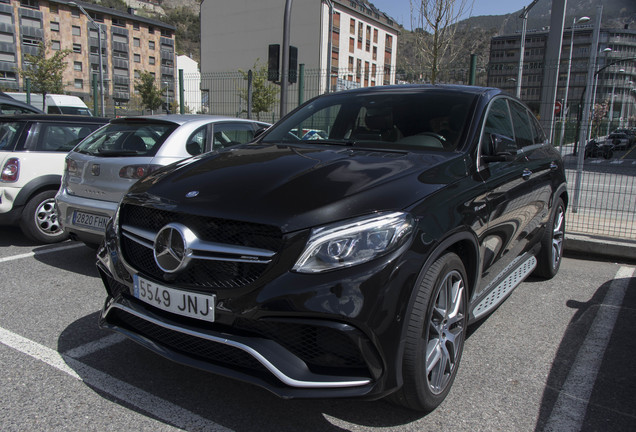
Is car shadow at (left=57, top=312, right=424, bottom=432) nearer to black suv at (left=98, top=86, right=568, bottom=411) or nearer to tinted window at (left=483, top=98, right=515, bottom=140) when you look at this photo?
black suv at (left=98, top=86, right=568, bottom=411)

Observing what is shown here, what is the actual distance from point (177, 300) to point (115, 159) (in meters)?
2.80

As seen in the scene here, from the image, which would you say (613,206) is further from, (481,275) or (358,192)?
(358,192)

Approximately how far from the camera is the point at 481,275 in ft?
9.84

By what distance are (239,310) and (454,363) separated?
126 centimetres

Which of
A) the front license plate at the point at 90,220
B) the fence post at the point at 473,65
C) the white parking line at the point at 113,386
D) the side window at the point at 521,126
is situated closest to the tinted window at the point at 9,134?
the front license plate at the point at 90,220

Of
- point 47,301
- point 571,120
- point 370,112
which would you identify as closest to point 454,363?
point 370,112

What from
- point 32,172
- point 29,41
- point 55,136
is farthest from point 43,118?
point 29,41

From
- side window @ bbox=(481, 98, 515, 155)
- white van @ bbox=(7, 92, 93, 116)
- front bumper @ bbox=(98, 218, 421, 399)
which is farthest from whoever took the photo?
white van @ bbox=(7, 92, 93, 116)

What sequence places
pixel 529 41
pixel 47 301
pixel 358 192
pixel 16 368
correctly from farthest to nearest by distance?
pixel 529 41, pixel 47 301, pixel 16 368, pixel 358 192

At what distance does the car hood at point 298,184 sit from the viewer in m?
2.24

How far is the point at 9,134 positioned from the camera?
5.84 meters

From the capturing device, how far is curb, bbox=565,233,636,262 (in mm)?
5691

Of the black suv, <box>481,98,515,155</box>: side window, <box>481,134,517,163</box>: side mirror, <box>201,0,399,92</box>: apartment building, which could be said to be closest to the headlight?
the black suv

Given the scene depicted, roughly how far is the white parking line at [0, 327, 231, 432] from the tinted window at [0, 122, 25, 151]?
3.18m
